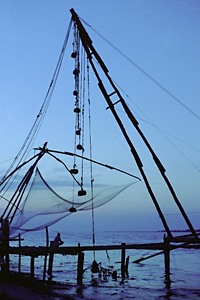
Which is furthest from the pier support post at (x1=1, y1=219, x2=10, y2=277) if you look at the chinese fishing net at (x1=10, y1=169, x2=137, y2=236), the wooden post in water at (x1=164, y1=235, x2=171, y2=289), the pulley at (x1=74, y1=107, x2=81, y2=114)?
the wooden post in water at (x1=164, y1=235, x2=171, y2=289)

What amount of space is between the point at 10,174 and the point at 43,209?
209 cm

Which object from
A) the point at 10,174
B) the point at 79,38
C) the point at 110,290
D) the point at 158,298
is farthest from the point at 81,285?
the point at 79,38

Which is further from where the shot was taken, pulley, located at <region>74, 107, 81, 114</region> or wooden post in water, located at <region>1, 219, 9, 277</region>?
wooden post in water, located at <region>1, 219, 9, 277</region>

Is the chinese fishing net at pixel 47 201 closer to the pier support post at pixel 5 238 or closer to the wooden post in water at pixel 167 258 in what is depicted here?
the pier support post at pixel 5 238

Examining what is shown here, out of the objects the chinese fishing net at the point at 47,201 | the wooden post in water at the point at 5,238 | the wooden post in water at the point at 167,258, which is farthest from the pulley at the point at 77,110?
the wooden post in water at the point at 5,238

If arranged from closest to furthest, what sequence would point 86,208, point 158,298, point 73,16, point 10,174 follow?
1. point 73,16
2. point 158,298
3. point 10,174
4. point 86,208

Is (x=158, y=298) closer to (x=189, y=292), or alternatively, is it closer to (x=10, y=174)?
(x=189, y=292)

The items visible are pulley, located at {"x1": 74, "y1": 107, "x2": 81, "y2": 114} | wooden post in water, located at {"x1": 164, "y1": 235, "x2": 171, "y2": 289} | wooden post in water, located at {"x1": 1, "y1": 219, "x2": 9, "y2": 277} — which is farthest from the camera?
wooden post in water, located at {"x1": 1, "y1": 219, "x2": 9, "y2": 277}

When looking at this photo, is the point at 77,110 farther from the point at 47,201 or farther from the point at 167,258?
the point at 167,258

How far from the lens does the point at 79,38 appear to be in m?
11.5

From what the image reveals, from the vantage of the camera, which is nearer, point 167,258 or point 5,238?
point 5,238

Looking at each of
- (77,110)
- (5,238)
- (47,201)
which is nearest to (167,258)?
(47,201)

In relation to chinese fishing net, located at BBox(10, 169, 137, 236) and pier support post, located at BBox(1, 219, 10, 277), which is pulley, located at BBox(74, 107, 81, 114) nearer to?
chinese fishing net, located at BBox(10, 169, 137, 236)

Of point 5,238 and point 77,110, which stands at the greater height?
point 77,110
